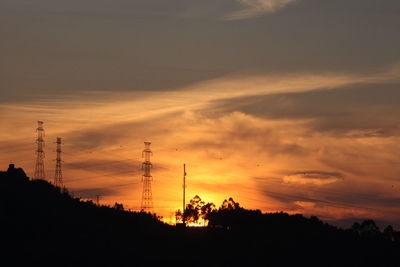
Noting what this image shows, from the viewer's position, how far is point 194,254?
194 m

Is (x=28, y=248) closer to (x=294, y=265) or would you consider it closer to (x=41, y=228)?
(x=41, y=228)

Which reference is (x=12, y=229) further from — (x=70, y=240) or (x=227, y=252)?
(x=227, y=252)

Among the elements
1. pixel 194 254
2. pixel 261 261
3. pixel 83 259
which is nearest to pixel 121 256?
pixel 83 259

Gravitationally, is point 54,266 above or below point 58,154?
below

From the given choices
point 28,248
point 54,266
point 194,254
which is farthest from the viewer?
point 194,254

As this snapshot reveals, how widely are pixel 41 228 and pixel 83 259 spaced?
29.1m

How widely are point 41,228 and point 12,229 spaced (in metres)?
8.20

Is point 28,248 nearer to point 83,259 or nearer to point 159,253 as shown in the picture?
point 83,259

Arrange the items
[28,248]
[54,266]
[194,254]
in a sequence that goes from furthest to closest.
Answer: [194,254] → [28,248] → [54,266]

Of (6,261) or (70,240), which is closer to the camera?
(6,261)

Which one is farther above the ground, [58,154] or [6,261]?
[58,154]

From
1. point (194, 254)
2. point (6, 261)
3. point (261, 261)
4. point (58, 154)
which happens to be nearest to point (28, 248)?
point (6, 261)

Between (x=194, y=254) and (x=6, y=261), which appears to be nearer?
(x=6, y=261)

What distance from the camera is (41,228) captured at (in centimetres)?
19962
